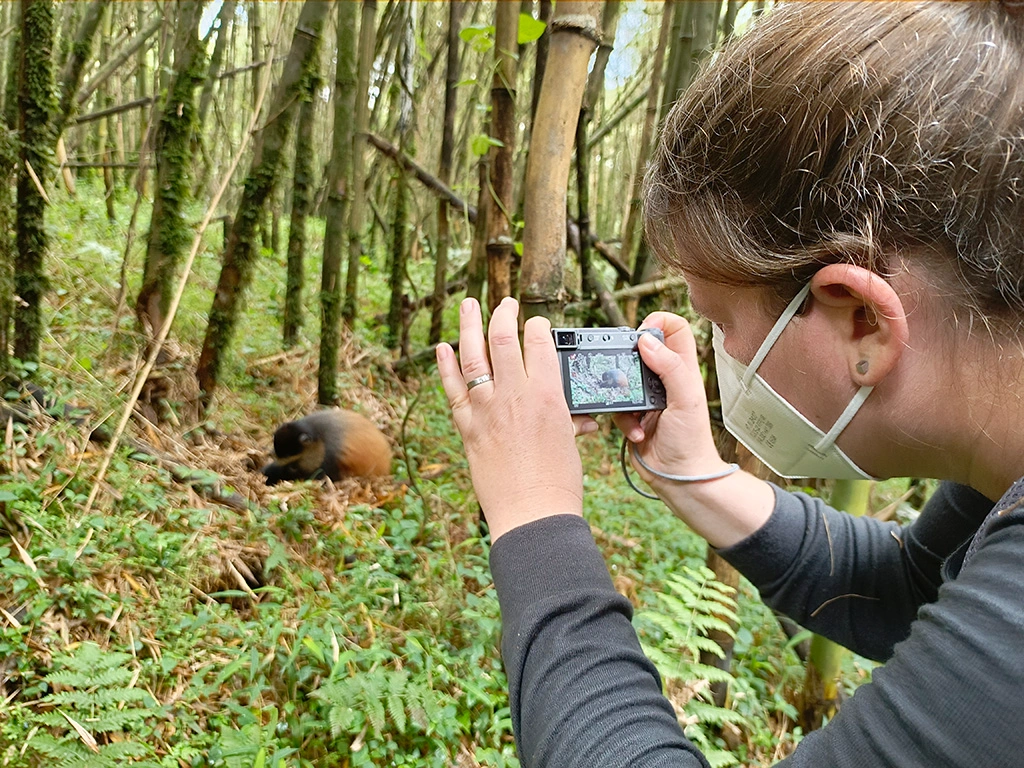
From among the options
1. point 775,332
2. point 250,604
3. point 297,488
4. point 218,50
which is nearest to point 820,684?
point 775,332

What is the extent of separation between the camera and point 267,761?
1689 mm

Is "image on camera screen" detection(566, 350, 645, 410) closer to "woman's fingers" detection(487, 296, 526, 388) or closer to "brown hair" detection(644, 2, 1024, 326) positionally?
"woman's fingers" detection(487, 296, 526, 388)

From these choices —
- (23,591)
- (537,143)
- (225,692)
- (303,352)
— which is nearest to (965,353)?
(537,143)

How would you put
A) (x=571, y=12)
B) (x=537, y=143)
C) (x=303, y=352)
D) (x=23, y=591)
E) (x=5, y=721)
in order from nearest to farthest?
1. (x=5, y=721)
2. (x=571, y=12)
3. (x=537, y=143)
4. (x=23, y=591)
5. (x=303, y=352)

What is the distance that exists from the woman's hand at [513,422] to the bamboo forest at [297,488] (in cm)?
29

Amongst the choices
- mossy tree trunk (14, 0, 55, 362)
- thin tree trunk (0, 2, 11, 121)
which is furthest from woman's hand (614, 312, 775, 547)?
thin tree trunk (0, 2, 11, 121)

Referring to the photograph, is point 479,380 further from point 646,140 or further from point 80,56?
point 646,140

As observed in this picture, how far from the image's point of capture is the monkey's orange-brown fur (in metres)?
3.92

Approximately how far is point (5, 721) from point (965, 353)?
2.09 m

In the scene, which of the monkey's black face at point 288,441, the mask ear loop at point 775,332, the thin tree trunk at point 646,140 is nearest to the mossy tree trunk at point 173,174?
the monkey's black face at point 288,441

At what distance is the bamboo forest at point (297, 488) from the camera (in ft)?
6.10

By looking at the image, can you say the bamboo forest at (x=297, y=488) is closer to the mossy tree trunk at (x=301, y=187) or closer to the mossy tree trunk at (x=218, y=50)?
the mossy tree trunk at (x=301, y=187)

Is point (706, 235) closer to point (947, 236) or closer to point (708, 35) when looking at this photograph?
point (947, 236)

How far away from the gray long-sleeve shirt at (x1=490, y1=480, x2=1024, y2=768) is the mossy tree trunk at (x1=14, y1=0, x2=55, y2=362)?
288 cm
